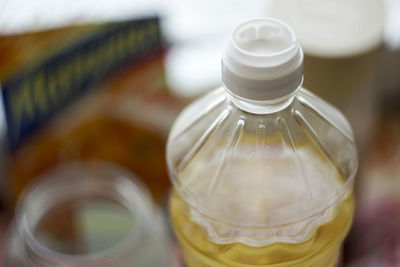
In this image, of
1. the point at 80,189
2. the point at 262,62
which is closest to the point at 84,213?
the point at 80,189

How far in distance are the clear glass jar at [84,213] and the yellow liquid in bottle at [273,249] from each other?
0.24m

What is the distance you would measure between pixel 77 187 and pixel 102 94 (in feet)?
0.38

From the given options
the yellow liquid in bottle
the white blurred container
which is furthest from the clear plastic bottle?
the white blurred container

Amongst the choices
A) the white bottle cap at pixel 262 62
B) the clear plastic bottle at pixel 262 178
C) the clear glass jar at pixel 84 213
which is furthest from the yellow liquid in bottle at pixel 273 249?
the clear glass jar at pixel 84 213

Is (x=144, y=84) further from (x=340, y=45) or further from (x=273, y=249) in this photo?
(x=273, y=249)

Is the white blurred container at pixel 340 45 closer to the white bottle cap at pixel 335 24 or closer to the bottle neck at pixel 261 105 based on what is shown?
the white bottle cap at pixel 335 24

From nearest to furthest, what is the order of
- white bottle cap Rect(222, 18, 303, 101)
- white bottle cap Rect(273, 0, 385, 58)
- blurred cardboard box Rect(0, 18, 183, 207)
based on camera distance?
white bottle cap Rect(222, 18, 303, 101)
white bottle cap Rect(273, 0, 385, 58)
blurred cardboard box Rect(0, 18, 183, 207)

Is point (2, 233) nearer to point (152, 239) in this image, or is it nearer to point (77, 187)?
point (77, 187)

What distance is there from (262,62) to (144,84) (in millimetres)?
427

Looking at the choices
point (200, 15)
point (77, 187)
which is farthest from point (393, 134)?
point (77, 187)

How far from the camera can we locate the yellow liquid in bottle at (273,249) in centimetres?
43

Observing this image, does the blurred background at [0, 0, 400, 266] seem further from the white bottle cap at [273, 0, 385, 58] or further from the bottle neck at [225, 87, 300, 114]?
the bottle neck at [225, 87, 300, 114]

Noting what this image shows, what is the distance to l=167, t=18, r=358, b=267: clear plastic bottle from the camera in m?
0.41

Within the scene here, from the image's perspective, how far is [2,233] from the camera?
31.9 inches
